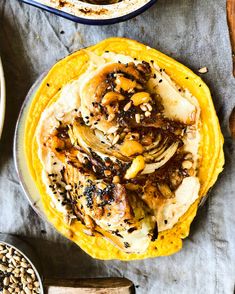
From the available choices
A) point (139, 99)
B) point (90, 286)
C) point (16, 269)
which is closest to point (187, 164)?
point (139, 99)

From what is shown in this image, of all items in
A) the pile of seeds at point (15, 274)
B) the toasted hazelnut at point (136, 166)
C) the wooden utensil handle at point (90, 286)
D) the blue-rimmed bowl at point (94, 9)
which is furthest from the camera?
the pile of seeds at point (15, 274)

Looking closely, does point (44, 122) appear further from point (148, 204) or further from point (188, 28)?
point (188, 28)

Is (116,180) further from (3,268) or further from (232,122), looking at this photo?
(3,268)

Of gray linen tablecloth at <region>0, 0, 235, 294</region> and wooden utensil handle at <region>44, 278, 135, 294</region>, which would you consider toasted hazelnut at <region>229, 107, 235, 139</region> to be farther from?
wooden utensil handle at <region>44, 278, 135, 294</region>

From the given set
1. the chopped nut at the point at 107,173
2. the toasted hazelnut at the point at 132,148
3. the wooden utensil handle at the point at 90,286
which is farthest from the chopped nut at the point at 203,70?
the wooden utensil handle at the point at 90,286

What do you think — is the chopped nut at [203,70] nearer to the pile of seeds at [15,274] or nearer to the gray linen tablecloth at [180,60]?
the gray linen tablecloth at [180,60]

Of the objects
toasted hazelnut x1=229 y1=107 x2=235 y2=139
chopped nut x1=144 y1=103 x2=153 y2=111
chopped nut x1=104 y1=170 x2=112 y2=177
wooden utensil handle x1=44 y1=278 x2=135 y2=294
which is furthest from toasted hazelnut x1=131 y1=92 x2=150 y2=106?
wooden utensil handle x1=44 y1=278 x2=135 y2=294
